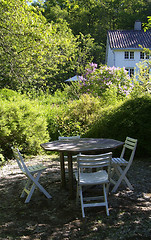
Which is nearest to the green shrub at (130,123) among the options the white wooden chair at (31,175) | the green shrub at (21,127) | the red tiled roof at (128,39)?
the green shrub at (21,127)

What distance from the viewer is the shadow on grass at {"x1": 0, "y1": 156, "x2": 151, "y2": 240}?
136 inches

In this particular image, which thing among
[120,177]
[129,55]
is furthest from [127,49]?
[120,177]

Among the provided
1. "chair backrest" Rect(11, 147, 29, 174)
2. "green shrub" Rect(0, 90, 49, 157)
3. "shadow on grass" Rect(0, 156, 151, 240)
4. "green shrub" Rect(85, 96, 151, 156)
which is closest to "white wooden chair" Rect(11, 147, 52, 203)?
"chair backrest" Rect(11, 147, 29, 174)

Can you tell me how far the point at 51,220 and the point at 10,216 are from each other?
713 mm

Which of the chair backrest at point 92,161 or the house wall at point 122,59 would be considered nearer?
the chair backrest at point 92,161

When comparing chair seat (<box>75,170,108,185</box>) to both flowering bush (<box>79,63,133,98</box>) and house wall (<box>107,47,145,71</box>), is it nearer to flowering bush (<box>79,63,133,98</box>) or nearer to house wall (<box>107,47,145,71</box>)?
flowering bush (<box>79,63,133,98</box>)

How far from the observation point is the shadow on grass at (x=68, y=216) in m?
3.45

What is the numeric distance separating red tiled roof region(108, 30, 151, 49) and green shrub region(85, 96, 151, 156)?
73.9 feet

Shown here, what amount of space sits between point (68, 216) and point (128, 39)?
29637 mm

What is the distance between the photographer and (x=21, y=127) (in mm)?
8125

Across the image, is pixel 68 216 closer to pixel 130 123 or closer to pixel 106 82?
pixel 130 123

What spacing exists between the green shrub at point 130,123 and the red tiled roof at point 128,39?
2251 cm

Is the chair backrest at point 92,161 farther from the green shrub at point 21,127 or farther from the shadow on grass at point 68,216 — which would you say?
the green shrub at point 21,127

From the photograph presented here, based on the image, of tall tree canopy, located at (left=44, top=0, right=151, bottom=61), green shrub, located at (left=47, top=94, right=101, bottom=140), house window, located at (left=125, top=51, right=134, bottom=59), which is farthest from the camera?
tall tree canopy, located at (left=44, top=0, right=151, bottom=61)
